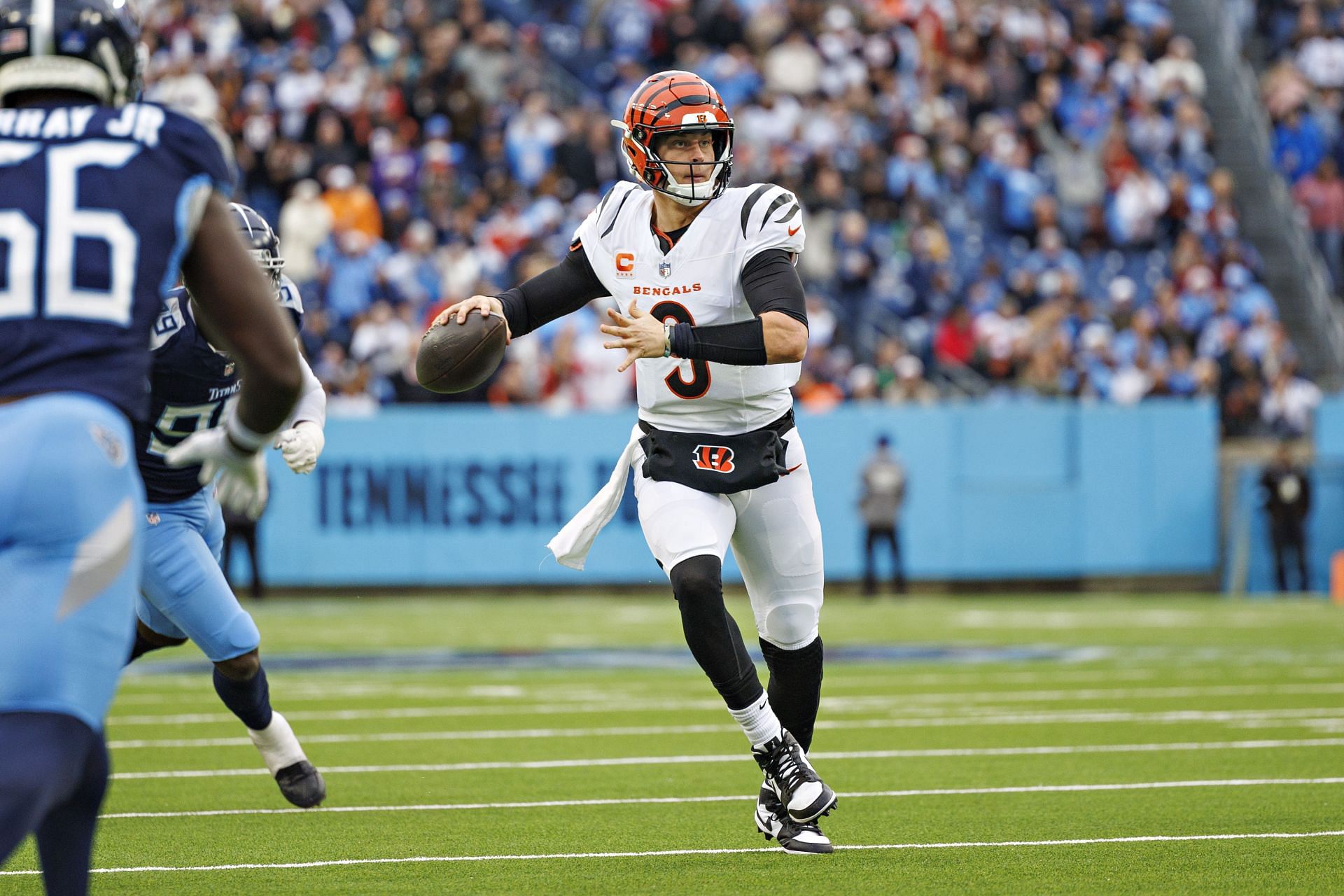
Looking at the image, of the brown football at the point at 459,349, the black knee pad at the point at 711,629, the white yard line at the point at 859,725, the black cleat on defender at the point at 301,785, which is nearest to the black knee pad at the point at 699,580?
the black knee pad at the point at 711,629

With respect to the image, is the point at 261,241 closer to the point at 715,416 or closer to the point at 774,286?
the point at 715,416

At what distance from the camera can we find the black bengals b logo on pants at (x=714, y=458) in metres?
4.93

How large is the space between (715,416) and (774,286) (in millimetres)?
413

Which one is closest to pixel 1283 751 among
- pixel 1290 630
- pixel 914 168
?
pixel 1290 630

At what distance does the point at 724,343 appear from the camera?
4621mm

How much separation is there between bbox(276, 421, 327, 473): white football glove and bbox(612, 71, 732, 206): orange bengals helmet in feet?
3.65

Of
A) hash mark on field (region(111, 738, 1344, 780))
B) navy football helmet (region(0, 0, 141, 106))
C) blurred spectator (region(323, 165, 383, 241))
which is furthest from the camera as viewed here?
blurred spectator (region(323, 165, 383, 241))

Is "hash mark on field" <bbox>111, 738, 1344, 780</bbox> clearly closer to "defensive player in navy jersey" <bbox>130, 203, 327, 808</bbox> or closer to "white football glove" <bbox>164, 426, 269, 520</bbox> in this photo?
"defensive player in navy jersey" <bbox>130, 203, 327, 808</bbox>

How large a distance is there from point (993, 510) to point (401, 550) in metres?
5.20

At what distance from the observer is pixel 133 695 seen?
29.8 ft

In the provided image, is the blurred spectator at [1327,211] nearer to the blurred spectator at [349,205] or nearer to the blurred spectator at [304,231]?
the blurred spectator at [349,205]

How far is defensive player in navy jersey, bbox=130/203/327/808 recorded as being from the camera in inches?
208

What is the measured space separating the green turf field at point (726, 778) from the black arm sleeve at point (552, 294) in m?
1.39

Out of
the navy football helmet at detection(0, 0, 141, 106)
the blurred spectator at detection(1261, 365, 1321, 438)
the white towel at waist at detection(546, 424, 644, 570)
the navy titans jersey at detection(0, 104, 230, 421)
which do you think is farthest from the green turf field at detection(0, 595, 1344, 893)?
the blurred spectator at detection(1261, 365, 1321, 438)
